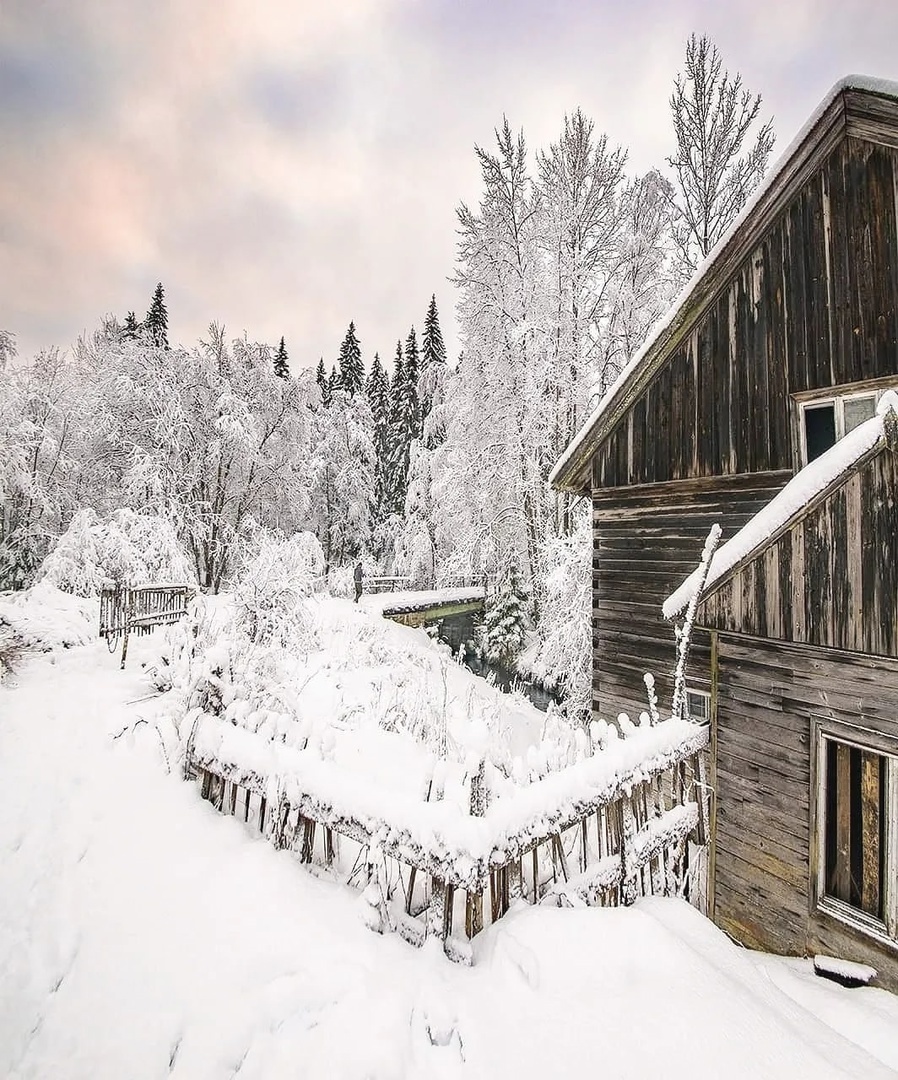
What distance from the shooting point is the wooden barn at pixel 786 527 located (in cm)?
418

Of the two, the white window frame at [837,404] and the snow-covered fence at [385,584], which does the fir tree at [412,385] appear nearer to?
the snow-covered fence at [385,584]

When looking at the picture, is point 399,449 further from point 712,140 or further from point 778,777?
point 778,777

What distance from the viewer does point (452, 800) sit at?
2.83 metres

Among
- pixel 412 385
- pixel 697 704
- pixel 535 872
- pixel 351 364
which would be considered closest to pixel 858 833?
pixel 697 704

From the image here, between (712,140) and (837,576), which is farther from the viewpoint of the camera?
(712,140)

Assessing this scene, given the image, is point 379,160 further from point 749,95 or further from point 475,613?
point 475,613

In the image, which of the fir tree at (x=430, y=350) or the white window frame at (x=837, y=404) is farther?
the fir tree at (x=430, y=350)

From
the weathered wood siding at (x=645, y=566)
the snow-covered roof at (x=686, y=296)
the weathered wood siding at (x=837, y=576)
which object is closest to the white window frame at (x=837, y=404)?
the weathered wood siding at (x=645, y=566)

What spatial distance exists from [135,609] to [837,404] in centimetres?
1300

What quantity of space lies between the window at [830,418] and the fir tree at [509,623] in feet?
36.1

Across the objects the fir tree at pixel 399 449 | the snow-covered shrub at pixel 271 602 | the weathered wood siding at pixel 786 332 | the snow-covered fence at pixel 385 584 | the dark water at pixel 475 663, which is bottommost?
the dark water at pixel 475 663

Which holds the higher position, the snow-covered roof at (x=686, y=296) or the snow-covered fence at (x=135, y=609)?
the snow-covered roof at (x=686, y=296)

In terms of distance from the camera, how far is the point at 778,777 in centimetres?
479

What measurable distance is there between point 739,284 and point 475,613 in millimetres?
17401
